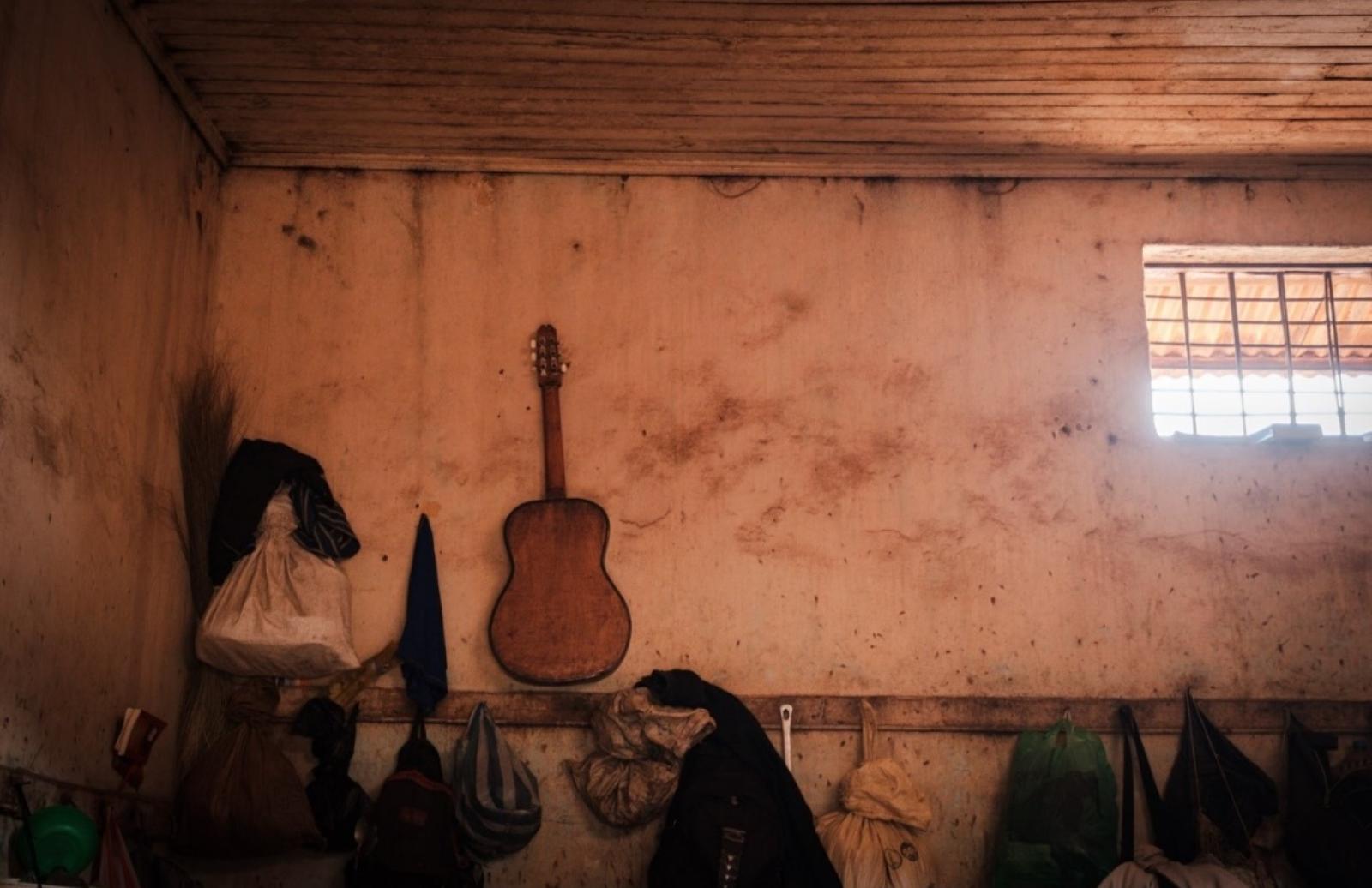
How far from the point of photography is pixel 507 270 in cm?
479

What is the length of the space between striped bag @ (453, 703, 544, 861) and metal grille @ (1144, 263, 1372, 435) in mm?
2509

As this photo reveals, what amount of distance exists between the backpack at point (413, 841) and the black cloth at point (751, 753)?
0.66 metres

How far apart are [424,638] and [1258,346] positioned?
310 centimetres

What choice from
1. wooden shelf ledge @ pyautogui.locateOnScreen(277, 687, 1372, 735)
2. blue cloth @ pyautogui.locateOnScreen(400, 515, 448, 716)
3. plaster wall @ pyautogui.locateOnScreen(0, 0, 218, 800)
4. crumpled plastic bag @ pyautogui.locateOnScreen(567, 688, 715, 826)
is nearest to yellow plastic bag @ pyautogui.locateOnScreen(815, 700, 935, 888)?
wooden shelf ledge @ pyautogui.locateOnScreen(277, 687, 1372, 735)

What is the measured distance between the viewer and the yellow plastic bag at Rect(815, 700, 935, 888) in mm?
4043

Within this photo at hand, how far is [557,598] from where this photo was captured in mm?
4387

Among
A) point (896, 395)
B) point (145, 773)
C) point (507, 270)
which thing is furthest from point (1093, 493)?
point (145, 773)

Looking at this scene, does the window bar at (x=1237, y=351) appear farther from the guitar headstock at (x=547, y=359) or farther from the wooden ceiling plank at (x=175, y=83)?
the wooden ceiling plank at (x=175, y=83)

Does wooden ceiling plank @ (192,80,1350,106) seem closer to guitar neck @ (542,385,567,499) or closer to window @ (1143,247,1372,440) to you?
window @ (1143,247,1372,440)

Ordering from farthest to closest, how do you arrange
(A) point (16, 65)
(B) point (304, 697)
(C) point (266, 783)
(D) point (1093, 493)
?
(D) point (1093, 493) < (B) point (304, 697) < (C) point (266, 783) < (A) point (16, 65)

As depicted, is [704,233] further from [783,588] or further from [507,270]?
[783,588]

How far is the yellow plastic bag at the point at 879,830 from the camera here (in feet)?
13.3

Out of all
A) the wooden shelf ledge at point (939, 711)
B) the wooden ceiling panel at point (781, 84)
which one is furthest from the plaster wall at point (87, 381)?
the wooden shelf ledge at point (939, 711)

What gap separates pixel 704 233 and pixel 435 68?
3.66 feet
